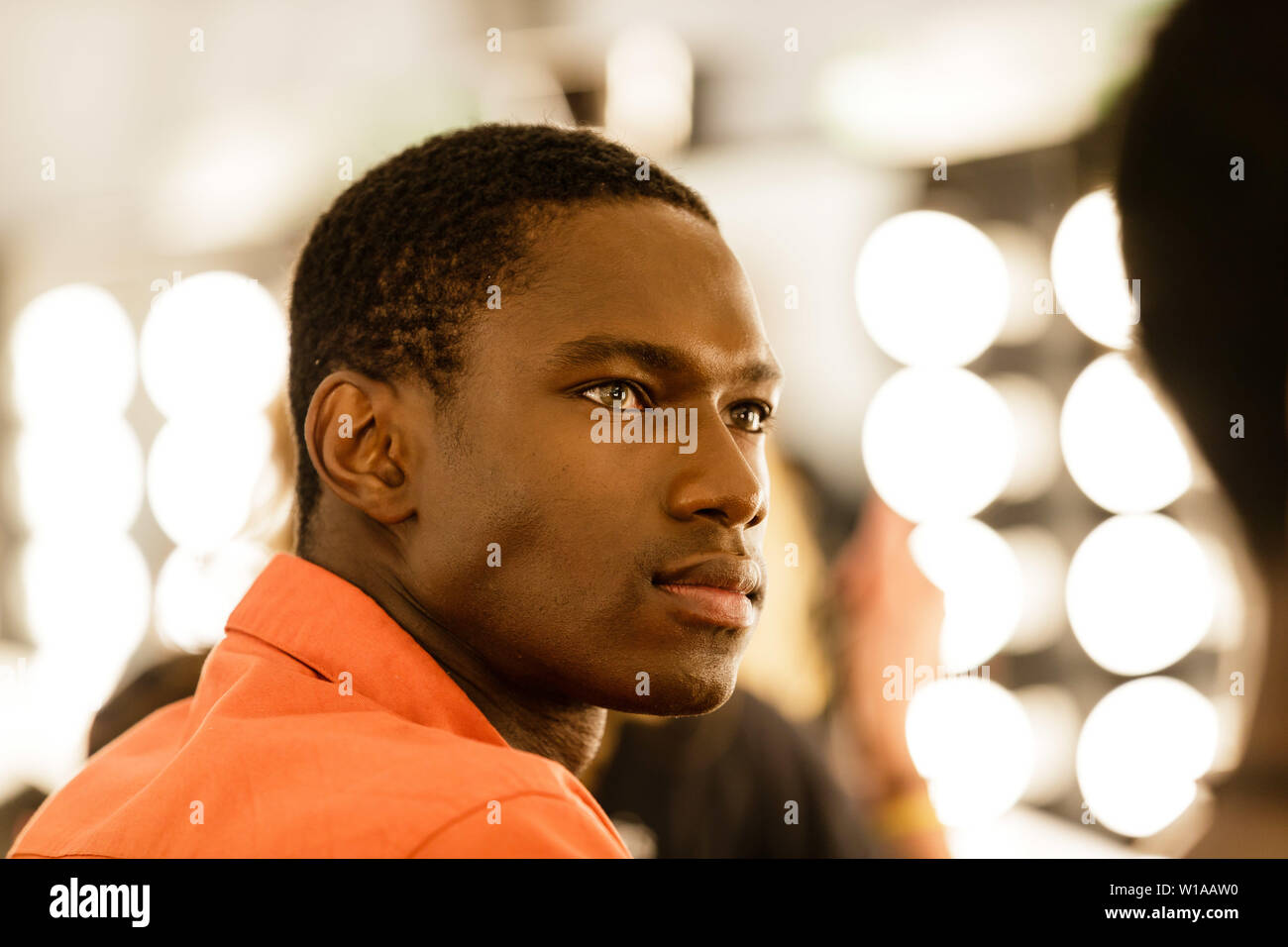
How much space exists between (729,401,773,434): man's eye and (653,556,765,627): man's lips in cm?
17

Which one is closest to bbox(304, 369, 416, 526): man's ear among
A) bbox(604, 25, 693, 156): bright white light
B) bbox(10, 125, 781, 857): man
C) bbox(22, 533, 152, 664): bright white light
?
bbox(10, 125, 781, 857): man

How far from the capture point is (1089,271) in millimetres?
3896

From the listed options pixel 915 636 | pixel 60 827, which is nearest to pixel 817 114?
pixel 915 636

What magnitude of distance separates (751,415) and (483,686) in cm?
38

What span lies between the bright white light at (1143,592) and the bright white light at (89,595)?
3.81m

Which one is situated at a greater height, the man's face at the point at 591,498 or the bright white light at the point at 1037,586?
the man's face at the point at 591,498

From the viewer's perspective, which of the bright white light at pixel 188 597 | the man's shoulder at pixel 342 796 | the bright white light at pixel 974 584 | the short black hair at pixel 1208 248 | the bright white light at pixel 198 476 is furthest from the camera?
the bright white light at pixel 198 476

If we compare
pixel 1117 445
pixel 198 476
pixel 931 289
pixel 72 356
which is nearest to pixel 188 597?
pixel 198 476

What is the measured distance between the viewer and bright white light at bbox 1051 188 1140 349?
3.85 m

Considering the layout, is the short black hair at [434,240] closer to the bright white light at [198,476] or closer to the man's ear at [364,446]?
the man's ear at [364,446]

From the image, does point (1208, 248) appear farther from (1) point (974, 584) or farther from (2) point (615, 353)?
(1) point (974, 584)

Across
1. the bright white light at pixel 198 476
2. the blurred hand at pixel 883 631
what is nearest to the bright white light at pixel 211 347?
the bright white light at pixel 198 476

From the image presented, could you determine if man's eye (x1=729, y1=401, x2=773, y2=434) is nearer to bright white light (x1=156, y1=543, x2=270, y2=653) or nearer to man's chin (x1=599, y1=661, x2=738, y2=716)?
man's chin (x1=599, y1=661, x2=738, y2=716)

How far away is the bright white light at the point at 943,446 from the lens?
4.05 meters
